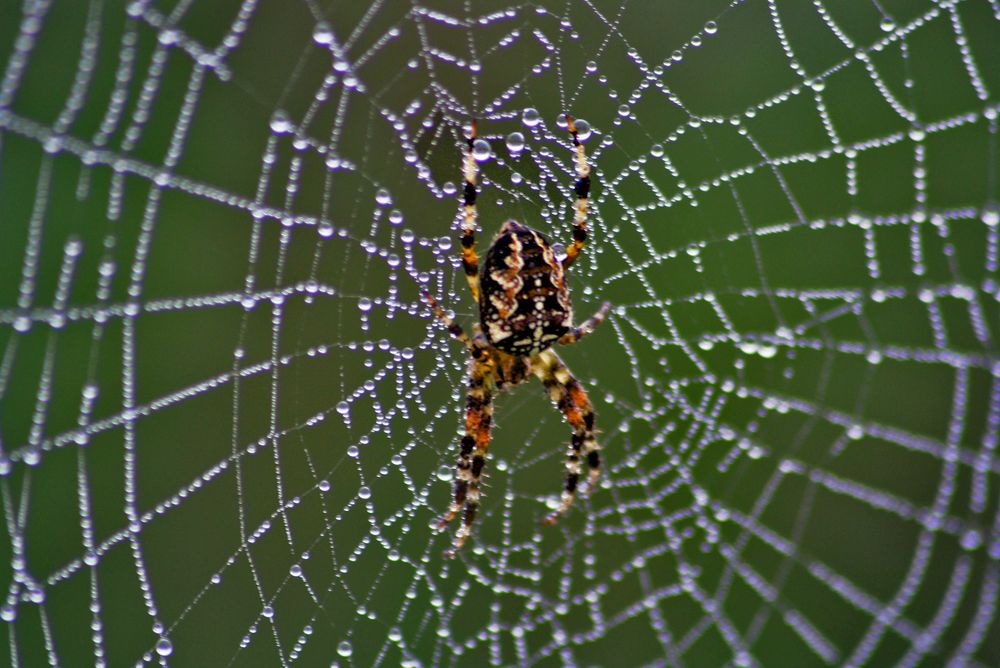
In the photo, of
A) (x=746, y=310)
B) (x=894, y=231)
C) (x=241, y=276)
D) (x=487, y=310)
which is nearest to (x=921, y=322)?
(x=894, y=231)

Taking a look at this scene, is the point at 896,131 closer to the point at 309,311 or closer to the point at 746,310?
the point at 746,310

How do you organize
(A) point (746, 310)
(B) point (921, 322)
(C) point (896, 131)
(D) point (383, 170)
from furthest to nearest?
(A) point (746, 310)
(B) point (921, 322)
(C) point (896, 131)
(D) point (383, 170)

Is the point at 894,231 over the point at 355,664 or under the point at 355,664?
over

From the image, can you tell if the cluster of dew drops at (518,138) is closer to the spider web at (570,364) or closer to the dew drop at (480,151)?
the dew drop at (480,151)

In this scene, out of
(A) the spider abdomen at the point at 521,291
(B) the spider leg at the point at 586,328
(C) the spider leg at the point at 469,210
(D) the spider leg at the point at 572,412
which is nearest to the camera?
(C) the spider leg at the point at 469,210

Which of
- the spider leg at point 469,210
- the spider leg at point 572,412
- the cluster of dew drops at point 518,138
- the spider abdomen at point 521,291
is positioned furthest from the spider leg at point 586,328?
the cluster of dew drops at point 518,138

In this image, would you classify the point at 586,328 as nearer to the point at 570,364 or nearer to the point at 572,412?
the point at 572,412

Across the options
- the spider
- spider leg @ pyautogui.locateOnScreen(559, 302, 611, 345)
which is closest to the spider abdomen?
the spider

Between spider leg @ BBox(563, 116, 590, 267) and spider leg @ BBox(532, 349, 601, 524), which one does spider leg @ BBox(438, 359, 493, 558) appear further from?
spider leg @ BBox(563, 116, 590, 267)
